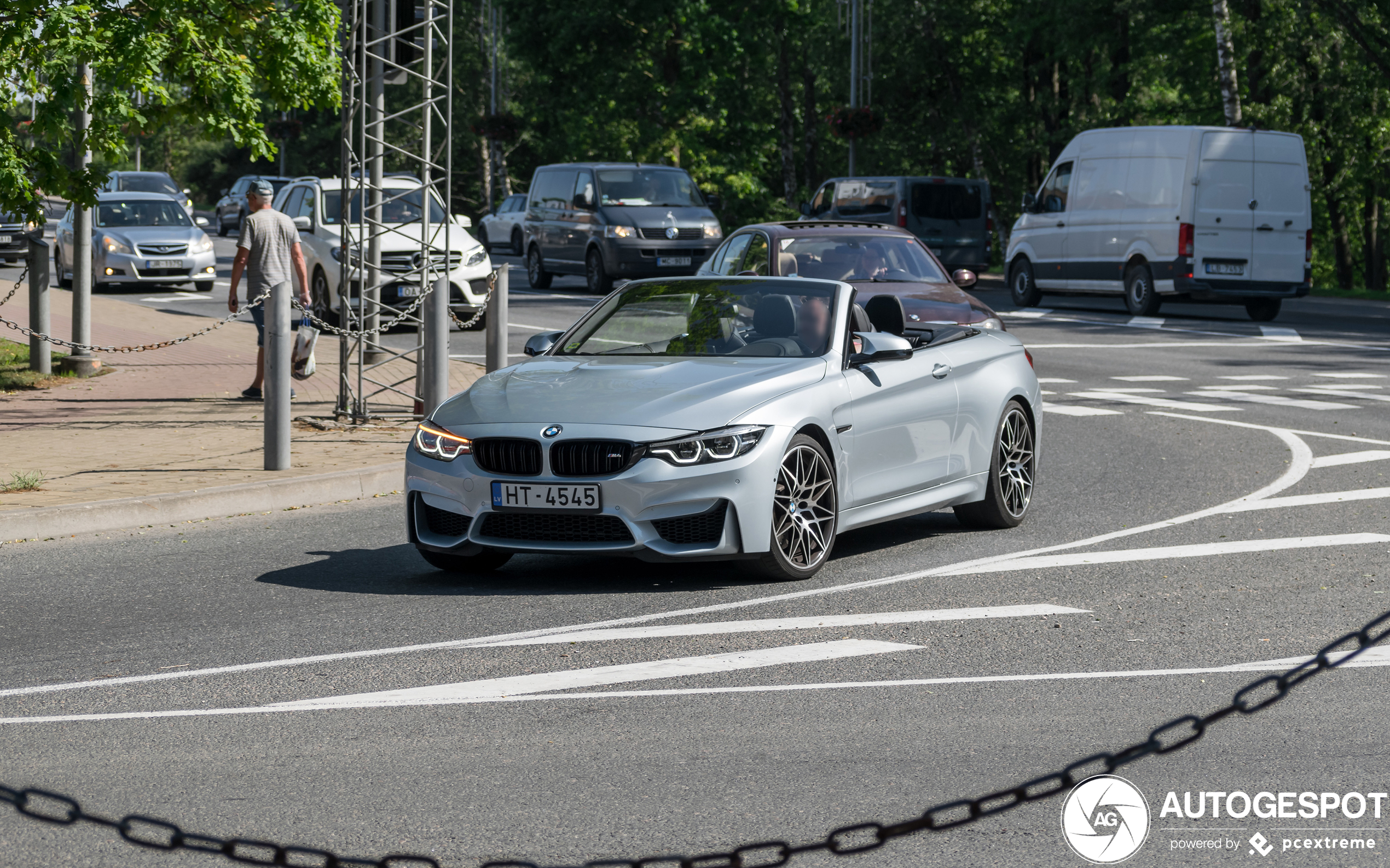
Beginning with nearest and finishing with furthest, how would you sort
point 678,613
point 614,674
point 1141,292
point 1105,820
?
point 1105,820 → point 614,674 → point 678,613 → point 1141,292

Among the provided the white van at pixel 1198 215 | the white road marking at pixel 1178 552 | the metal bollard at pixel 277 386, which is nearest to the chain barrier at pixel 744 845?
A: the white road marking at pixel 1178 552

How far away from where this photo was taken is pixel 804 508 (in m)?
7.93

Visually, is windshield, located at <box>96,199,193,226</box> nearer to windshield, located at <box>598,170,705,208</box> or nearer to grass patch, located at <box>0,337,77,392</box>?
windshield, located at <box>598,170,705,208</box>

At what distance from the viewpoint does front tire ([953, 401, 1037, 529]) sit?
9.44 meters

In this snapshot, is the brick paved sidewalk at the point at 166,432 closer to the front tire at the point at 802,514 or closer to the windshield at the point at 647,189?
the front tire at the point at 802,514

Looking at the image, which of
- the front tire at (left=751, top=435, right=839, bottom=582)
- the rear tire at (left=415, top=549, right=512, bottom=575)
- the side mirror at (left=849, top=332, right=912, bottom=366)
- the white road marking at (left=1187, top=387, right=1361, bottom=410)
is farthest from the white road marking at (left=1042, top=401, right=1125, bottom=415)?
the rear tire at (left=415, top=549, right=512, bottom=575)

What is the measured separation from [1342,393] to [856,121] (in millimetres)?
31677

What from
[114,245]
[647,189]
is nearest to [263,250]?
[647,189]

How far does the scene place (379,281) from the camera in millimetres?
13953

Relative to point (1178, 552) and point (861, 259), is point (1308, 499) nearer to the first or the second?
point (1178, 552)

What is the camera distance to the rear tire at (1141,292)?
26.6 meters

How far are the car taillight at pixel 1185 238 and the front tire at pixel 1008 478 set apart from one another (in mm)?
16549

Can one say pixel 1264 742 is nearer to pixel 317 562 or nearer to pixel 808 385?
pixel 808 385

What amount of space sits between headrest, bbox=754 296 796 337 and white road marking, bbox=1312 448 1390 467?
500 cm
